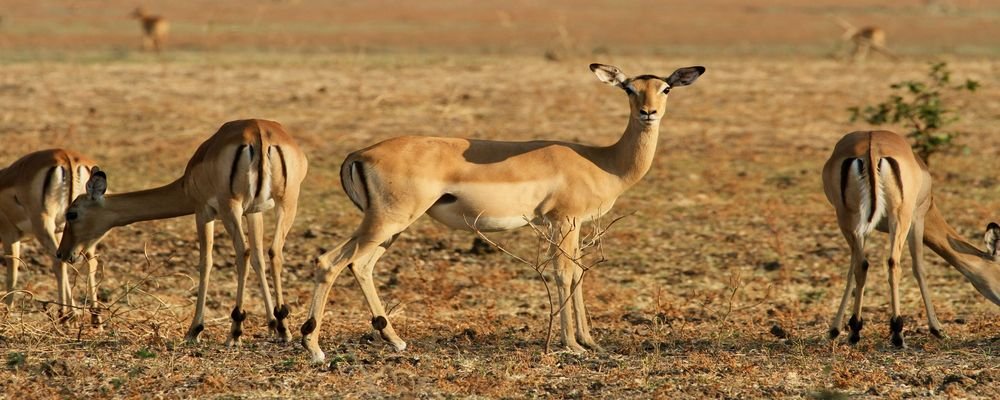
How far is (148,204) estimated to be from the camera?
9031 millimetres

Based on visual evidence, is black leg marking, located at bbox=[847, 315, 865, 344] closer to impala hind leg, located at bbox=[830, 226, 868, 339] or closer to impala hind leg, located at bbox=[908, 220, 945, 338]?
impala hind leg, located at bbox=[830, 226, 868, 339]

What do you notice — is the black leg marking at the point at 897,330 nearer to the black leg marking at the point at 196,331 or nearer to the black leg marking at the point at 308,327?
the black leg marking at the point at 308,327

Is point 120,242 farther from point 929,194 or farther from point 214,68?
point 214,68

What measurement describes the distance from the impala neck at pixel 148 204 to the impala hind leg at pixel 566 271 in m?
2.51

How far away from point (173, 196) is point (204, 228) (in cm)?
43

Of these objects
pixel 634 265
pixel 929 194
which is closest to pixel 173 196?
pixel 634 265

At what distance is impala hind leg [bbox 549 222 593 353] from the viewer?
830 cm

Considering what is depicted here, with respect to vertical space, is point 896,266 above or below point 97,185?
below

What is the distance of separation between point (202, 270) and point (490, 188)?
2003 millimetres

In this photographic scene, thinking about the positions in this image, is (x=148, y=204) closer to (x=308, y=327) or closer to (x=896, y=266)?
(x=308, y=327)

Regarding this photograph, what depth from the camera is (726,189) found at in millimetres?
14367

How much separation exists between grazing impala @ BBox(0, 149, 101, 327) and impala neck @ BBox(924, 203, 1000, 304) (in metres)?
5.90

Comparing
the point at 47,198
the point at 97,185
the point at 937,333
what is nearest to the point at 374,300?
the point at 97,185

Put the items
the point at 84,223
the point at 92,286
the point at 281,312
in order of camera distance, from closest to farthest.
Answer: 1. the point at 281,312
2. the point at 84,223
3. the point at 92,286
